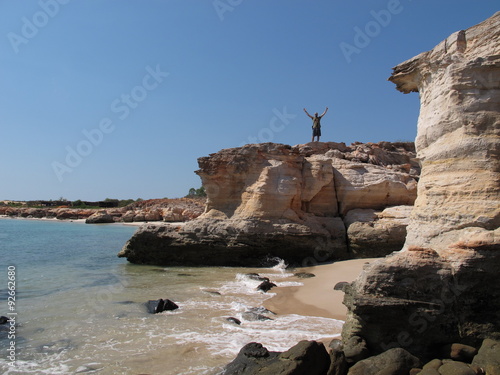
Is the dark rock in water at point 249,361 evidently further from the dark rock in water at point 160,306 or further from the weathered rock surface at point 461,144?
the dark rock in water at point 160,306

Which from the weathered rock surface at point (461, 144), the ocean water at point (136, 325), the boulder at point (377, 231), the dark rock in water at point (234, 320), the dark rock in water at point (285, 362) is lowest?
the ocean water at point (136, 325)

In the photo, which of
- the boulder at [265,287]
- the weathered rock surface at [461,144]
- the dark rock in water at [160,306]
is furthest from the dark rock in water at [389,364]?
the boulder at [265,287]

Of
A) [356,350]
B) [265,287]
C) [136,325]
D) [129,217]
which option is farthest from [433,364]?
[129,217]

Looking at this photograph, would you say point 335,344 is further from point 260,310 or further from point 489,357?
point 260,310

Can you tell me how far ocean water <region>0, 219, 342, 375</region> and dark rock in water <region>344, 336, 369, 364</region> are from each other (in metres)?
1.20

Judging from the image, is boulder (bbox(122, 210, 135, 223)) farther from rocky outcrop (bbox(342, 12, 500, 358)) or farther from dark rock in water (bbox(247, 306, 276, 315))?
rocky outcrop (bbox(342, 12, 500, 358))

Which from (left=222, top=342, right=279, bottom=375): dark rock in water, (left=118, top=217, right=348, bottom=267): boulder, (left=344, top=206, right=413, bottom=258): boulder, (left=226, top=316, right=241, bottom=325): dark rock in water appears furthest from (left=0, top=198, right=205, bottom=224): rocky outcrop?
(left=222, top=342, right=279, bottom=375): dark rock in water

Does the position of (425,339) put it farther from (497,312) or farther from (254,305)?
(254,305)

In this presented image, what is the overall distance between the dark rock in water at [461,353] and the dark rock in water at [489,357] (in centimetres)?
9

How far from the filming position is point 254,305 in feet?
28.8

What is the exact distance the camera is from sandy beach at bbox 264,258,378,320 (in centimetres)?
814

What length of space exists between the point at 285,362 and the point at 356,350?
1006 millimetres

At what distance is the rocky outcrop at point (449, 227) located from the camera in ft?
17.4

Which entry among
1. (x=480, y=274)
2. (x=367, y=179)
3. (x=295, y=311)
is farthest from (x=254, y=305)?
(x=367, y=179)
